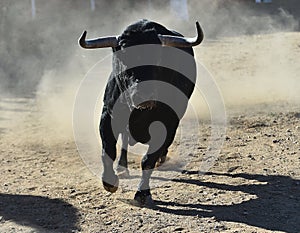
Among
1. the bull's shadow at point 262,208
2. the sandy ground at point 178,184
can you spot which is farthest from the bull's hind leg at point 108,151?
the bull's shadow at point 262,208

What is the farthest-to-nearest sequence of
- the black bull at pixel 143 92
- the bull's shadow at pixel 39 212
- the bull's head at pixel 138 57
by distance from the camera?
the black bull at pixel 143 92 < the bull's head at pixel 138 57 < the bull's shadow at pixel 39 212

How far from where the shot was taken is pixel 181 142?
7.89m

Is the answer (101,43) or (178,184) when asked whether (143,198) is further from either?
(101,43)

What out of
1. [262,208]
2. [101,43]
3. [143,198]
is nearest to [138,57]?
[101,43]

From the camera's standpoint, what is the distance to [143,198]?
225 inches

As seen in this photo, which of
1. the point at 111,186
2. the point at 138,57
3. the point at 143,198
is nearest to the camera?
the point at 138,57

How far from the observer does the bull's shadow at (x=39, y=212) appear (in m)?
5.27

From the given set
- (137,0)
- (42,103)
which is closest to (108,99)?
(42,103)

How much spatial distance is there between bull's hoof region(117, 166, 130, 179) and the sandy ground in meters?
0.27

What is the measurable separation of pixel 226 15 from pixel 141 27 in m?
16.1

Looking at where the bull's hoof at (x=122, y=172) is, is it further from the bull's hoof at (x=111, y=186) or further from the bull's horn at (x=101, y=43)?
the bull's horn at (x=101, y=43)

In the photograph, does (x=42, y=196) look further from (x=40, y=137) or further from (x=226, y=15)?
(x=226, y=15)

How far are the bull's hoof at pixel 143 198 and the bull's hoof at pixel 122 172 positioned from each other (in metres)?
0.80

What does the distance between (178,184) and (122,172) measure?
679 millimetres
